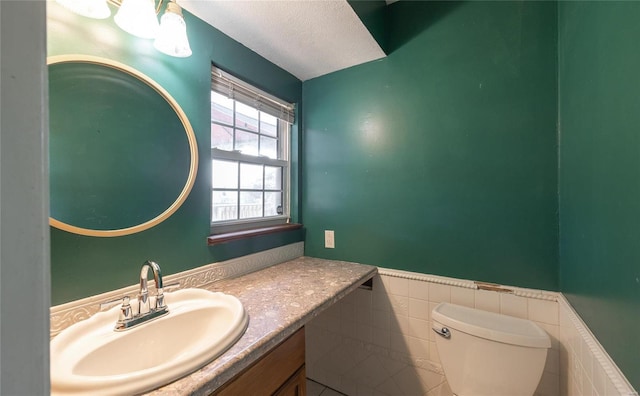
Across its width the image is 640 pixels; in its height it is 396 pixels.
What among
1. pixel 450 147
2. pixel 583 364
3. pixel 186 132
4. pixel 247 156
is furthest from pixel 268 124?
pixel 583 364

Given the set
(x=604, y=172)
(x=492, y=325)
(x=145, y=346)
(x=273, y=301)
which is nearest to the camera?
(x=604, y=172)

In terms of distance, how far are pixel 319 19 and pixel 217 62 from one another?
22.3 inches

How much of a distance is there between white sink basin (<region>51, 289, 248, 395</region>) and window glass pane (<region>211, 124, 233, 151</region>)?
759mm

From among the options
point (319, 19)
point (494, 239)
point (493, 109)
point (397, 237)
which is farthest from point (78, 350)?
point (493, 109)

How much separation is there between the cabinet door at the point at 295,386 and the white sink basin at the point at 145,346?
287mm

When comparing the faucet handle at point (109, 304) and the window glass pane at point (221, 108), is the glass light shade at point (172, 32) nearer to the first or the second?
the window glass pane at point (221, 108)

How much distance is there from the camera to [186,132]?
43.8 inches

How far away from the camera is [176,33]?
93 centimetres

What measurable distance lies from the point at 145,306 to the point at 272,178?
1.07m

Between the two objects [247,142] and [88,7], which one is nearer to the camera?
[88,7]

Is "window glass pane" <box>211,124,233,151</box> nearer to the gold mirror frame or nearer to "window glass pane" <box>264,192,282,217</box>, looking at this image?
the gold mirror frame

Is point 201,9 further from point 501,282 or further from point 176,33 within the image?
point 501,282

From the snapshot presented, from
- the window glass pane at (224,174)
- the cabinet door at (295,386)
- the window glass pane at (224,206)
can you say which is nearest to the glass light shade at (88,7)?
the window glass pane at (224,174)

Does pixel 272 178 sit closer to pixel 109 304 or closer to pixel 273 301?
pixel 273 301
